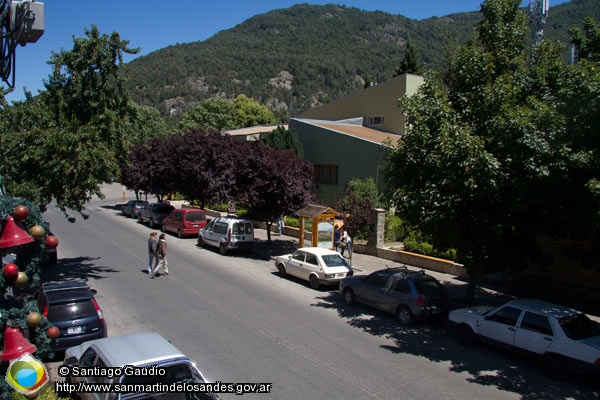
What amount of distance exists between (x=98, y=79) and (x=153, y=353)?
1231 cm

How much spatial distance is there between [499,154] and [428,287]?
399 cm

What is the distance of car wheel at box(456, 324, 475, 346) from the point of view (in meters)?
11.4

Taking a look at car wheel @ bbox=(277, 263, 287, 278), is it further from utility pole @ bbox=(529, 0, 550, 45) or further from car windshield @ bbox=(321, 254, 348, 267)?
utility pole @ bbox=(529, 0, 550, 45)

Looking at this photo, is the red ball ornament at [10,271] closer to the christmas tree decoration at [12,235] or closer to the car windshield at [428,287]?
the christmas tree decoration at [12,235]

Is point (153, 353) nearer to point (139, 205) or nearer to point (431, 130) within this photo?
point (431, 130)

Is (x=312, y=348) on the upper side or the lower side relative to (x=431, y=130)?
lower

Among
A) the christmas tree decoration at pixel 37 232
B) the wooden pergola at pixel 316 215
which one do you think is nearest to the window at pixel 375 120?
the wooden pergola at pixel 316 215

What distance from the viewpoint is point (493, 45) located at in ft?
42.6

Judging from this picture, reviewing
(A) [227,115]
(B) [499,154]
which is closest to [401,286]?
(B) [499,154]

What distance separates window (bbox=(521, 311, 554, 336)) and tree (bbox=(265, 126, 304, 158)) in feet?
70.4

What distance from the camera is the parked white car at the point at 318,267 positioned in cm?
1614

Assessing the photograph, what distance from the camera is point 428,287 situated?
13055 mm

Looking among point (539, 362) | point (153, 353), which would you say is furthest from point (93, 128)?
point (539, 362)

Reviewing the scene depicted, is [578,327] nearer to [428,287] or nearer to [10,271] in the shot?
[428,287]
